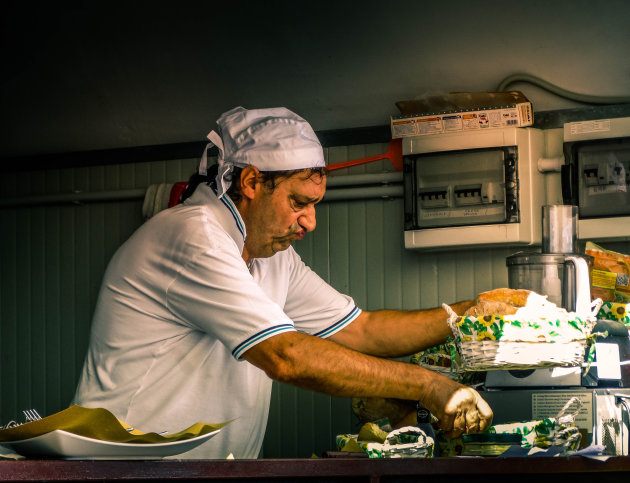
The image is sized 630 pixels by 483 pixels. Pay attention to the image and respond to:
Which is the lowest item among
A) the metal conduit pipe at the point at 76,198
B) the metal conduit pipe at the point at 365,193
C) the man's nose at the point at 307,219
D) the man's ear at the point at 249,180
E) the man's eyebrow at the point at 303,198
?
the man's nose at the point at 307,219

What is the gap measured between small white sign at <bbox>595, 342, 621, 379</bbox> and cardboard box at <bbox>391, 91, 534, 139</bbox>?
1234 mm

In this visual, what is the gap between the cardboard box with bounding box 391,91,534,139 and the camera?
3305mm

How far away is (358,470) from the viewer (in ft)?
5.05

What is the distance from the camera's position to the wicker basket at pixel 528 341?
208 centimetres

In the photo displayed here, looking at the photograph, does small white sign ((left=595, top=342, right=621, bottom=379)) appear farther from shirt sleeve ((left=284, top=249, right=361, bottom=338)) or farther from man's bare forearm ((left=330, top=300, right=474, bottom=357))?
shirt sleeve ((left=284, top=249, right=361, bottom=338))

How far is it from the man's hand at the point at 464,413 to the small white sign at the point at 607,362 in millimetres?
331

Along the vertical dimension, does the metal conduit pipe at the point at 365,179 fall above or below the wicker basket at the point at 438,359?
above

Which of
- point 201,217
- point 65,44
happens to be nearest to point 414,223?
point 201,217

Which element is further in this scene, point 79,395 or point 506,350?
point 79,395

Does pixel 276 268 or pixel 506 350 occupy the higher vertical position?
pixel 276 268

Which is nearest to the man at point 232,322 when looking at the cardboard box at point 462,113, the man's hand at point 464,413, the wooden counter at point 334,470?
the man's hand at point 464,413

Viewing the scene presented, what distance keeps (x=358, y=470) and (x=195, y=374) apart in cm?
106

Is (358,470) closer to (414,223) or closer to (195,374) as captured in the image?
(195,374)

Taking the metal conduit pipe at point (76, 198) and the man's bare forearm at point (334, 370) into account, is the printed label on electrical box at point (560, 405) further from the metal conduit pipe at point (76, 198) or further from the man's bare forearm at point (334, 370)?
the metal conduit pipe at point (76, 198)
